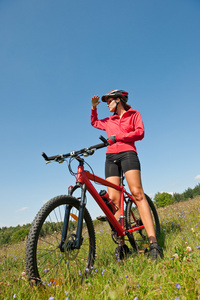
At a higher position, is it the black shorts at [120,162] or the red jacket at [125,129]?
the red jacket at [125,129]

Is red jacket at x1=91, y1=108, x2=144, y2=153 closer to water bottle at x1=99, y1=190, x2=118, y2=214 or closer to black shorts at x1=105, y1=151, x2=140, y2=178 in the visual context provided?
black shorts at x1=105, y1=151, x2=140, y2=178

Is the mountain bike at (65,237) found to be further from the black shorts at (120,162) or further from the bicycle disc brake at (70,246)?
the black shorts at (120,162)

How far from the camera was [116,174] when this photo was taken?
4.13m

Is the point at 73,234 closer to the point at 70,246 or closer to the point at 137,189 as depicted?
the point at 70,246

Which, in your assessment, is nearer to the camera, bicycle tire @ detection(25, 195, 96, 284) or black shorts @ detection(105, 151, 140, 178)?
bicycle tire @ detection(25, 195, 96, 284)

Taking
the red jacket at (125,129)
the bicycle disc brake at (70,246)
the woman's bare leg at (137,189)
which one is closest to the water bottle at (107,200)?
the woman's bare leg at (137,189)

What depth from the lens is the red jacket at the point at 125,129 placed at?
12.1 feet

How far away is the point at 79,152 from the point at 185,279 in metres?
1.70

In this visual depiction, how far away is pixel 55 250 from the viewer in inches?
102

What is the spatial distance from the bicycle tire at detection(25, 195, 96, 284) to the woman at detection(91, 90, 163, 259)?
918 mm

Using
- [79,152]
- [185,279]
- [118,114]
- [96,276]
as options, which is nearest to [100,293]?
[96,276]

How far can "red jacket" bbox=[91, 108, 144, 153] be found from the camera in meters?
3.70

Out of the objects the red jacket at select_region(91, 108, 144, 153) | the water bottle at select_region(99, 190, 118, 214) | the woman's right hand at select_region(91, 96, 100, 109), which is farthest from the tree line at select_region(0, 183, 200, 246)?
the woman's right hand at select_region(91, 96, 100, 109)

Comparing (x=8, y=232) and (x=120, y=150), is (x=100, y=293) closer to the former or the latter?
(x=120, y=150)
